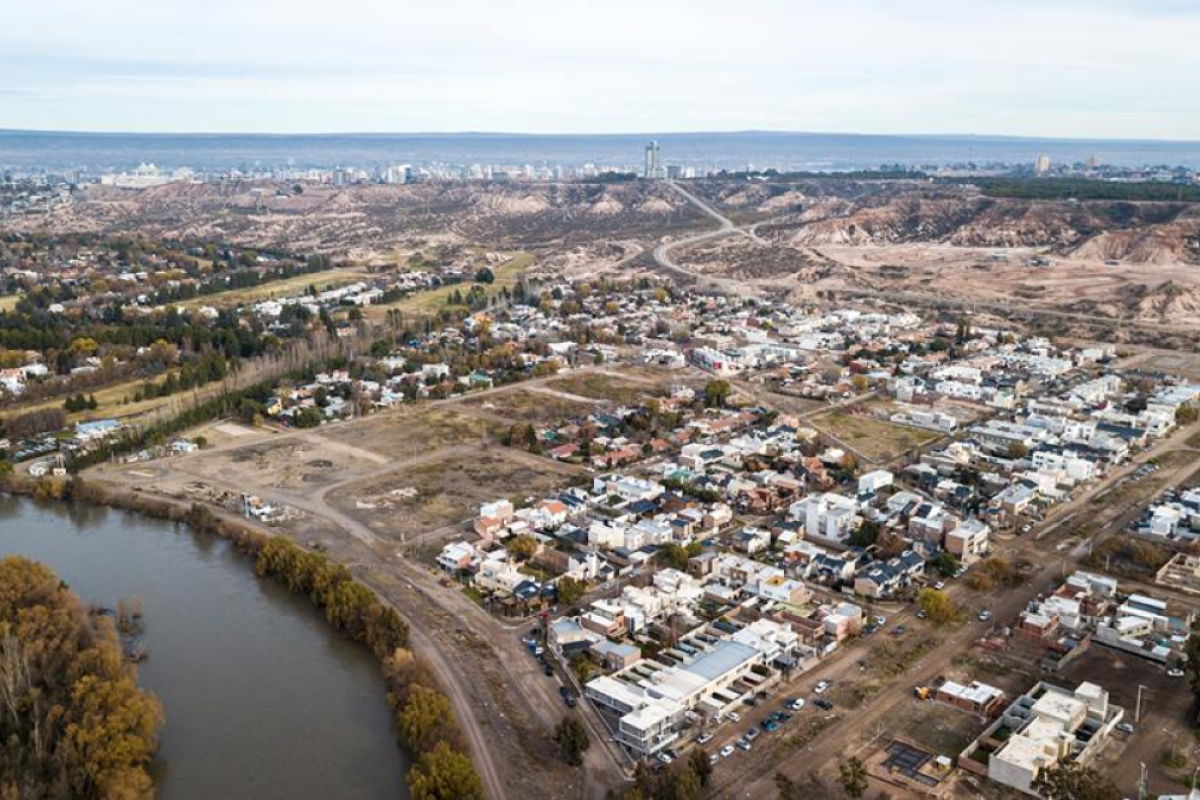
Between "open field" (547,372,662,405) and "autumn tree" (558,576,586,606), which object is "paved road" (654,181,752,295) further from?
"autumn tree" (558,576,586,606)

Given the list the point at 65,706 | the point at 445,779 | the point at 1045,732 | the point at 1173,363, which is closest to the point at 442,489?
the point at 65,706

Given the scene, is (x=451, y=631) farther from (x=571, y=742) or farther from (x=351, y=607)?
(x=571, y=742)

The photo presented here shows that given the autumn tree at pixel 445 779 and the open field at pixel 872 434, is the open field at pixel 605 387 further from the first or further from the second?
the autumn tree at pixel 445 779

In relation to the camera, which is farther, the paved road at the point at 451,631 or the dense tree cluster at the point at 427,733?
the paved road at the point at 451,631

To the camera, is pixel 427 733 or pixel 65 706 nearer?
pixel 427 733

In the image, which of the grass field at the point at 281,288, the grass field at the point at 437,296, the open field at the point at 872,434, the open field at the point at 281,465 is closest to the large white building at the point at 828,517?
the open field at the point at 872,434

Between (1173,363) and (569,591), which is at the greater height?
(1173,363)

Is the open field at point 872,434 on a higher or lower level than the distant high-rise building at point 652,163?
lower
